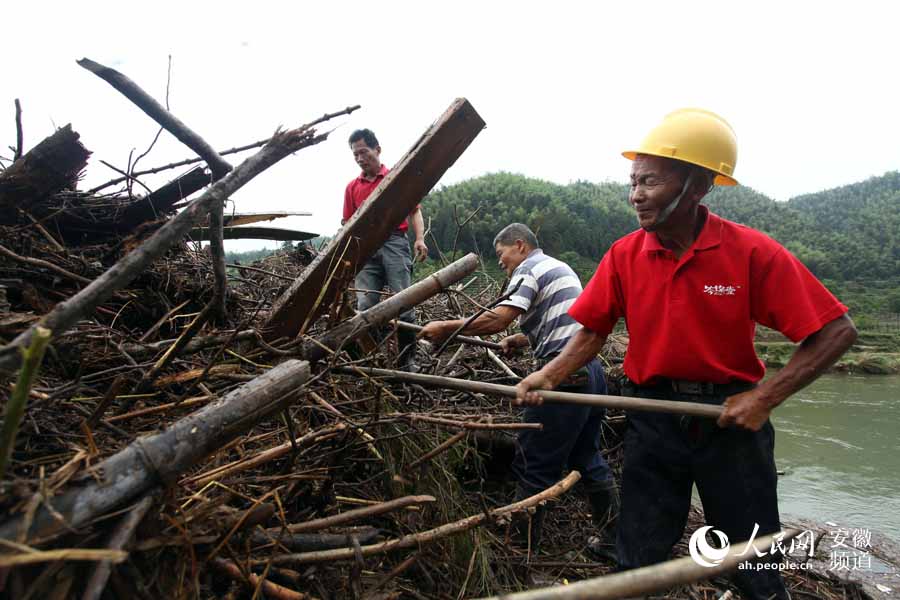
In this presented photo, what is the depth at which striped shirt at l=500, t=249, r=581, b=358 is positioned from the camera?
11.0ft

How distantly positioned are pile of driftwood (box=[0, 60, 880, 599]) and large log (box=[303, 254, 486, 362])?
0.01 m

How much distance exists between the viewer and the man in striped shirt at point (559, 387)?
3.23 metres

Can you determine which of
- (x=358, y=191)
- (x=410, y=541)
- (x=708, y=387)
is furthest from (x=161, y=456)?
(x=358, y=191)

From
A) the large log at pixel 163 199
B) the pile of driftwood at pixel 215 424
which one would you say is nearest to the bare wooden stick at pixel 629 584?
the pile of driftwood at pixel 215 424

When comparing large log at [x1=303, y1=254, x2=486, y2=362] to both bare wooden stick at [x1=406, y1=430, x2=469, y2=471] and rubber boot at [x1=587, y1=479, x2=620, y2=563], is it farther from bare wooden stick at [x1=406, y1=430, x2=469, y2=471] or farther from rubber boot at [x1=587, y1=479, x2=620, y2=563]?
rubber boot at [x1=587, y1=479, x2=620, y2=563]

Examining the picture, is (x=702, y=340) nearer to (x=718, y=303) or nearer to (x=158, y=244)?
(x=718, y=303)

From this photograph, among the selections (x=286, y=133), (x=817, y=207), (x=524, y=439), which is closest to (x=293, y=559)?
(x=286, y=133)

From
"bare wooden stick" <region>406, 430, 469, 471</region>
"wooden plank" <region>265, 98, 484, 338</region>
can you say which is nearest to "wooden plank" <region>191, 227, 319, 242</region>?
"wooden plank" <region>265, 98, 484, 338</region>

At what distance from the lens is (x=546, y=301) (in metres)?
3.44

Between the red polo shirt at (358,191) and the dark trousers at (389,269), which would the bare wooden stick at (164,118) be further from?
the red polo shirt at (358,191)

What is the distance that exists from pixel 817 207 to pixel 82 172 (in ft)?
180

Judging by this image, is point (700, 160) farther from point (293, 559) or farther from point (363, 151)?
point (363, 151)

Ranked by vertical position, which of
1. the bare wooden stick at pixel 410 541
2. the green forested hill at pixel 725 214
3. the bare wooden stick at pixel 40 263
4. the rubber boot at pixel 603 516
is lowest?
the rubber boot at pixel 603 516

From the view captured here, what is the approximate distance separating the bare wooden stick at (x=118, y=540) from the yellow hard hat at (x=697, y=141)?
87.2 inches
